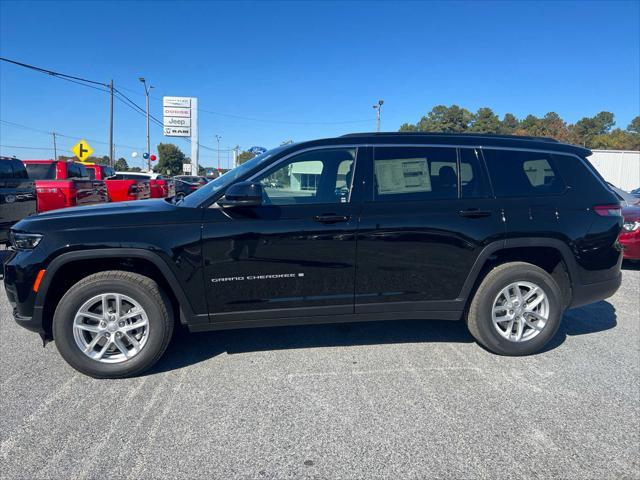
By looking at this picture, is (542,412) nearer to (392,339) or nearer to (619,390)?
(619,390)

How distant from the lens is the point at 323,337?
3.83m

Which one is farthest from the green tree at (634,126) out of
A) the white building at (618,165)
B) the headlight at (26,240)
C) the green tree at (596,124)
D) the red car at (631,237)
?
the headlight at (26,240)

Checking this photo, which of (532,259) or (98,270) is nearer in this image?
(98,270)

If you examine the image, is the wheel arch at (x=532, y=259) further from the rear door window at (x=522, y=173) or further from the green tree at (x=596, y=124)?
the green tree at (x=596, y=124)

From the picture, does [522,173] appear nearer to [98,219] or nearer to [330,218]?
[330,218]

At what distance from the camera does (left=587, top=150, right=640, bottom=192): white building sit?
2570 cm

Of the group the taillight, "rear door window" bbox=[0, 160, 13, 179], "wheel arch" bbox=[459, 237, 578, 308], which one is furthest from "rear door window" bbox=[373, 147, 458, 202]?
"rear door window" bbox=[0, 160, 13, 179]

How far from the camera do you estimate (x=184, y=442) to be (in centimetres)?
234

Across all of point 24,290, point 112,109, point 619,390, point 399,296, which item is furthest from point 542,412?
point 112,109

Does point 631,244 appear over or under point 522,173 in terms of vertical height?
under

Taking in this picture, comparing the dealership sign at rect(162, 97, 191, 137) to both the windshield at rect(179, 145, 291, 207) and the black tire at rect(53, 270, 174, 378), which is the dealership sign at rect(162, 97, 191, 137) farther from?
the black tire at rect(53, 270, 174, 378)

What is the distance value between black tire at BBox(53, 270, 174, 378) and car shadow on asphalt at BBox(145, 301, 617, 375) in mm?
255

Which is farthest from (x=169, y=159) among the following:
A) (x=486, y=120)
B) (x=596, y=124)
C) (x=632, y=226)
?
(x=596, y=124)

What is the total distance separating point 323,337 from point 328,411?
47.4 inches
